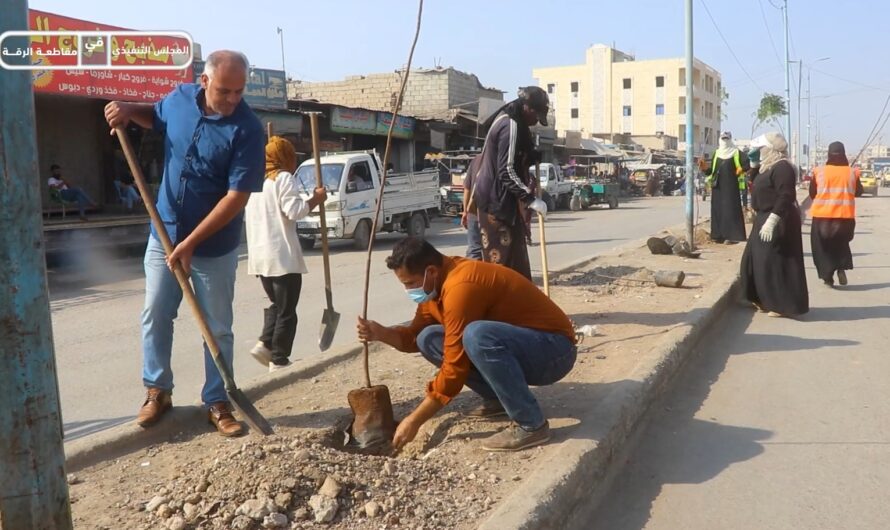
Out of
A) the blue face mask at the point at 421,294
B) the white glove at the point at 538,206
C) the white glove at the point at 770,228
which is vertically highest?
the white glove at the point at 538,206

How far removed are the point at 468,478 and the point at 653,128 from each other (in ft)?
261

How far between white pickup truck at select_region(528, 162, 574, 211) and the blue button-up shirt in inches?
920

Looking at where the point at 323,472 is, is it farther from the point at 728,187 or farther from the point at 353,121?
the point at 353,121

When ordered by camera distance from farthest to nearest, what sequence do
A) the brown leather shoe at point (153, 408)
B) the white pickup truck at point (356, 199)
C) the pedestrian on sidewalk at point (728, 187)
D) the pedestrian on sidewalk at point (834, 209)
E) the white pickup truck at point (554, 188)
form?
the white pickup truck at point (554, 188) < the white pickup truck at point (356, 199) < the pedestrian on sidewalk at point (728, 187) < the pedestrian on sidewalk at point (834, 209) < the brown leather shoe at point (153, 408)

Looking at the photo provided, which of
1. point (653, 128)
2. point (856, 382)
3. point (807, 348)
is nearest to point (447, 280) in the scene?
point (856, 382)

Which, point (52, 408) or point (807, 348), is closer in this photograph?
point (52, 408)

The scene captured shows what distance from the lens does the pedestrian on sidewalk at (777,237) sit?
298 inches

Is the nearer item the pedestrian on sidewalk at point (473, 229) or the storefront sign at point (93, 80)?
the pedestrian on sidewalk at point (473, 229)

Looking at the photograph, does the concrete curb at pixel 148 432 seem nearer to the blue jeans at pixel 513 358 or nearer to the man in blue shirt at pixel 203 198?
the man in blue shirt at pixel 203 198

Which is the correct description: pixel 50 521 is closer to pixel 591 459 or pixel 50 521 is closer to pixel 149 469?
pixel 149 469

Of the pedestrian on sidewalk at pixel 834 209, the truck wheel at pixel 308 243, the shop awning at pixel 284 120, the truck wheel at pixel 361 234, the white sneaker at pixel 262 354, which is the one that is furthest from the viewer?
the shop awning at pixel 284 120

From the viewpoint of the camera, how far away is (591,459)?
141 inches

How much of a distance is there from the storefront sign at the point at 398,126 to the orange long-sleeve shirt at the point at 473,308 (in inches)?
776

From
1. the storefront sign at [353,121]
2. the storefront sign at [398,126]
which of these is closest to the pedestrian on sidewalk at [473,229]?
the storefront sign at [353,121]
